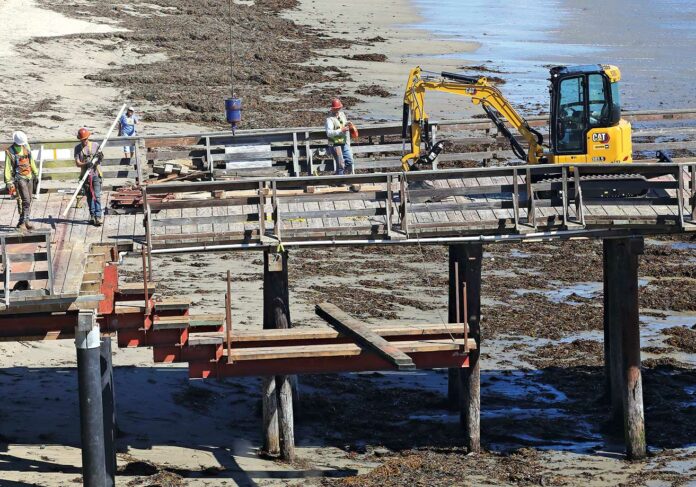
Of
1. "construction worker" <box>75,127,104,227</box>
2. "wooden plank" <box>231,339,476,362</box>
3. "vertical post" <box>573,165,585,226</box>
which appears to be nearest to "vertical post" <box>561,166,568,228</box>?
"vertical post" <box>573,165,585,226</box>

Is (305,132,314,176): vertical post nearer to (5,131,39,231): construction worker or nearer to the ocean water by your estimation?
(5,131,39,231): construction worker

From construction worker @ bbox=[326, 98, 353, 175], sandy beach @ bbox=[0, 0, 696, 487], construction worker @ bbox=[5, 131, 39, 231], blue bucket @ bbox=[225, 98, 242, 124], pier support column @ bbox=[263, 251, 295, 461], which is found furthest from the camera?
blue bucket @ bbox=[225, 98, 242, 124]

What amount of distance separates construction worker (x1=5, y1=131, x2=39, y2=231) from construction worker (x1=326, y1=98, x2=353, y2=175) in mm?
4882

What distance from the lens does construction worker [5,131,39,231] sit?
737 inches

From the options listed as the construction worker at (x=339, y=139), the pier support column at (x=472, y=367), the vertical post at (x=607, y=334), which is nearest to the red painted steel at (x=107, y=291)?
the pier support column at (x=472, y=367)

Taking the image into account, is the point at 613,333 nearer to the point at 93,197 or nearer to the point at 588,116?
the point at 588,116

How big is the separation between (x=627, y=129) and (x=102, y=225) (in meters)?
7.97

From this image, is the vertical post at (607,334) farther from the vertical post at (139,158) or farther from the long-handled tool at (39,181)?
the long-handled tool at (39,181)

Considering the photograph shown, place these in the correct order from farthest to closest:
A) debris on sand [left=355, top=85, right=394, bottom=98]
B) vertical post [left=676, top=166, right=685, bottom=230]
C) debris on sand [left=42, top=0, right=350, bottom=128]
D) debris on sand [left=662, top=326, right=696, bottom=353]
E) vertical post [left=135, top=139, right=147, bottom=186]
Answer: debris on sand [left=355, top=85, right=394, bottom=98]
debris on sand [left=42, top=0, right=350, bottom=128]
debris on sand [left=662, top=326, right=696, bottom=353]
vertical post [left=135, top=139, right=147, bottom=186]
vertical post [left=676, top=166, right=685, bottom=230]

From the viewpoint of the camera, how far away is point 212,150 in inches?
879

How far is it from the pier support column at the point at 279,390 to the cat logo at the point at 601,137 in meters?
5.64

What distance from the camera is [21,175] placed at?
61.4ft

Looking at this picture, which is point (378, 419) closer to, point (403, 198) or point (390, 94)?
point (403, 198)

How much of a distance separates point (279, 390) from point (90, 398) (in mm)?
3835
